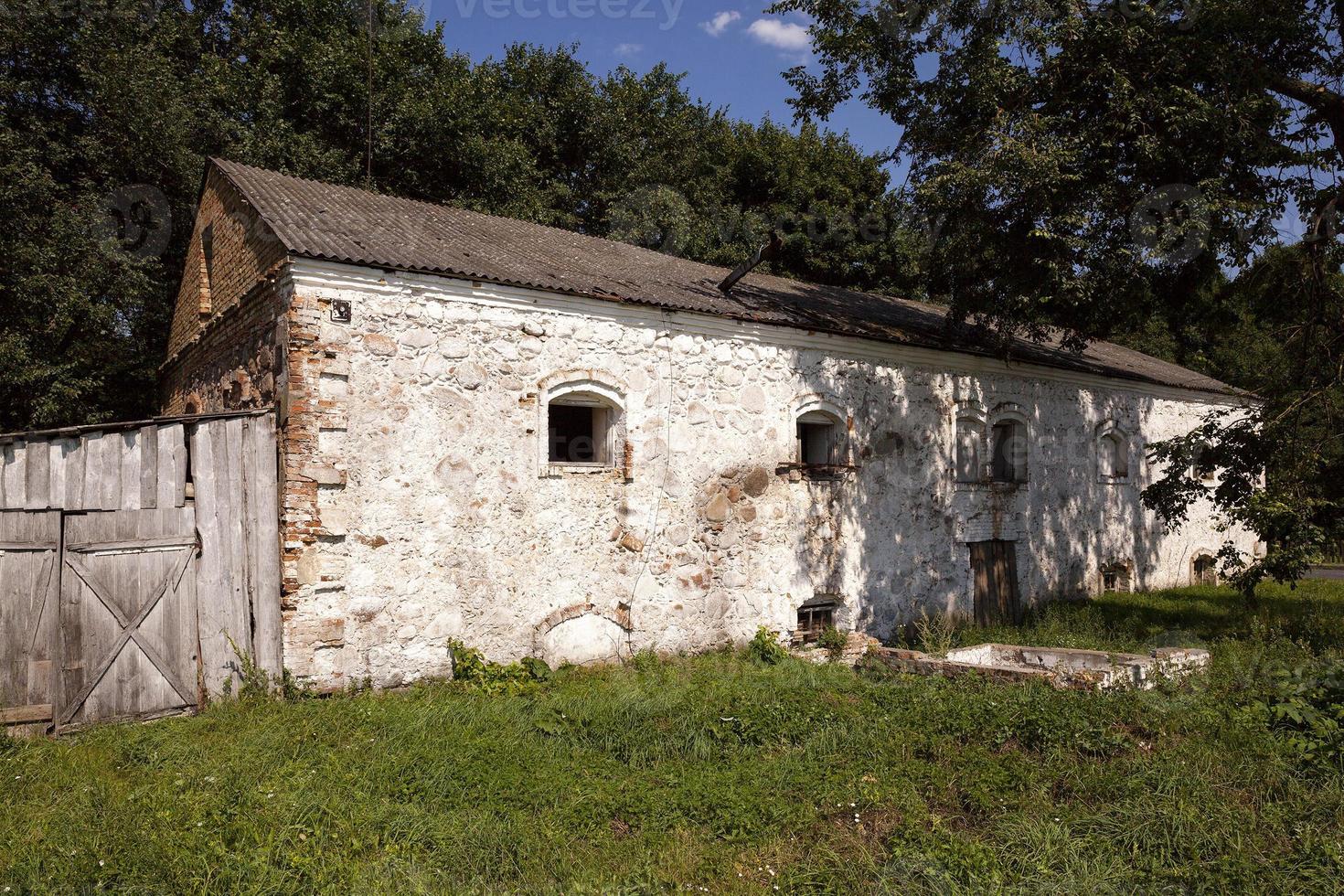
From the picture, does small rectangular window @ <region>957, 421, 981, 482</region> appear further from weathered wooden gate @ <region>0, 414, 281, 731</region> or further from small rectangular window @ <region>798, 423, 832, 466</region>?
weathered wooden gate @ <region>0, 414, 281, 731</region>

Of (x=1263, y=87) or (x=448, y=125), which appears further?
(x=448, y=125)

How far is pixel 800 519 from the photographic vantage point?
405 inches

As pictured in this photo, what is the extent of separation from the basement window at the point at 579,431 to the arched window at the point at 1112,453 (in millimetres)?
9816

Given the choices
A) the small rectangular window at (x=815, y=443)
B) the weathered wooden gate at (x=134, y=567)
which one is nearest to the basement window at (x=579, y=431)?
the small rectangular window at (x=815, y=443)

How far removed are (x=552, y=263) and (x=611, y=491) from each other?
2.95m

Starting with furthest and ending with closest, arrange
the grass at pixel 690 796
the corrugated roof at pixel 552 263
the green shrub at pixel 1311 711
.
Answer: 1. the corrugated roof at pixel 552 263
2. the green shrub at pixel 1311 711
3. the grass at pixel 690 796

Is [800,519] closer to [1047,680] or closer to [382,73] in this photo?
[1047,680]

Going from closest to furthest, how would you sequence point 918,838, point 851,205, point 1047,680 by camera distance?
point 918,838 → point 1047,680 → point 851,205

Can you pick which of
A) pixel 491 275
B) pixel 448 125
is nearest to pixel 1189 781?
pixel 491 275

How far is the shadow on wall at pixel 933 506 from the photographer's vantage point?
1066 centimetres

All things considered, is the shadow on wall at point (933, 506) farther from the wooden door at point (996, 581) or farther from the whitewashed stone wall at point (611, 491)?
the wooden door at point (996, 581)

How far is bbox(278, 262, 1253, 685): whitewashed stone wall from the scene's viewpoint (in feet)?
24.3

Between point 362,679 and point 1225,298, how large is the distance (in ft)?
42.6

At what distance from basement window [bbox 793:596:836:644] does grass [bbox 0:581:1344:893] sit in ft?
9.85
